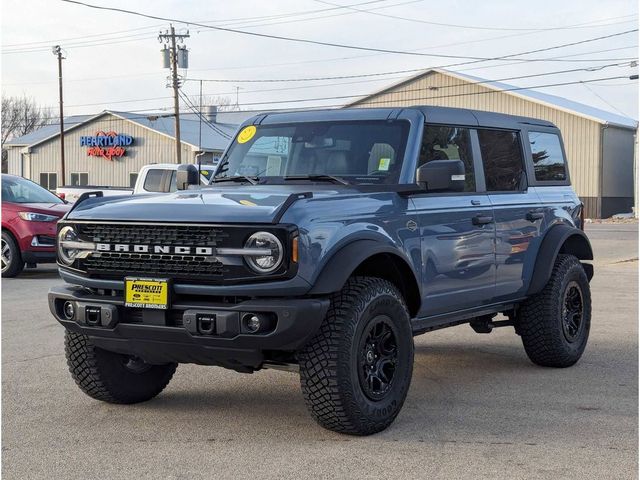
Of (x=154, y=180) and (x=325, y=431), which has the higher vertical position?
(x=154, y=180)

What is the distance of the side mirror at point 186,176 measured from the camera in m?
→ 7.48

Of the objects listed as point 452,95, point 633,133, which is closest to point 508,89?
point 452,95

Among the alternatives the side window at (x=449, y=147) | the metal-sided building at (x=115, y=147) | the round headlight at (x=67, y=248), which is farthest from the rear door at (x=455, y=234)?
the metal-sided building at (x=115, y=147)

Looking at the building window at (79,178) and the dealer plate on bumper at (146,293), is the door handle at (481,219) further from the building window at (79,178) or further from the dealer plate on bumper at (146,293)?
the building window at (79,178)

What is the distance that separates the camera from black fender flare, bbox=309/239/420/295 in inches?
211

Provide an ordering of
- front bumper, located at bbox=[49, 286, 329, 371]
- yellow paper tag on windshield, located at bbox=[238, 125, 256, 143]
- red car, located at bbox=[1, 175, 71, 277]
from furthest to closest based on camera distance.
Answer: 1. red car, located at bbox=[1, 175, 71, 277]
2. yellow paper tag on windshield, located at bbox=[238, 125, 256, 143]
3. front bumper, located at bbox=[49, 286, 329, 371]

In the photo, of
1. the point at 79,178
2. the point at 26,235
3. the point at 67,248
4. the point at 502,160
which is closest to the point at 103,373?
the point at 67,248

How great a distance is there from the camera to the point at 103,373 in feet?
20.6

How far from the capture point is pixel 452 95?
2035 inches

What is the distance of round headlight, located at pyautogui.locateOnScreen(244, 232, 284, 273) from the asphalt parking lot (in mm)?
1014

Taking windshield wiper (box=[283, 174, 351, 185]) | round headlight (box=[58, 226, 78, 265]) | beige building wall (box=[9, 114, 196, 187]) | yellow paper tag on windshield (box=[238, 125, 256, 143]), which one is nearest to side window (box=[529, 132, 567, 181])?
windshield wiper (box=[283, 174, 351, 185])

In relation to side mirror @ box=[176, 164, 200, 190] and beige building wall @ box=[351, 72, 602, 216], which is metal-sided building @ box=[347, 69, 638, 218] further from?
side mirror @ box=[176, 164, 200, 190]

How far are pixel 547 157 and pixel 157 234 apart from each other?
411 cm

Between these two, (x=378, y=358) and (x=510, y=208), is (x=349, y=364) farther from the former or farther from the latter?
(x=510, y=208)
